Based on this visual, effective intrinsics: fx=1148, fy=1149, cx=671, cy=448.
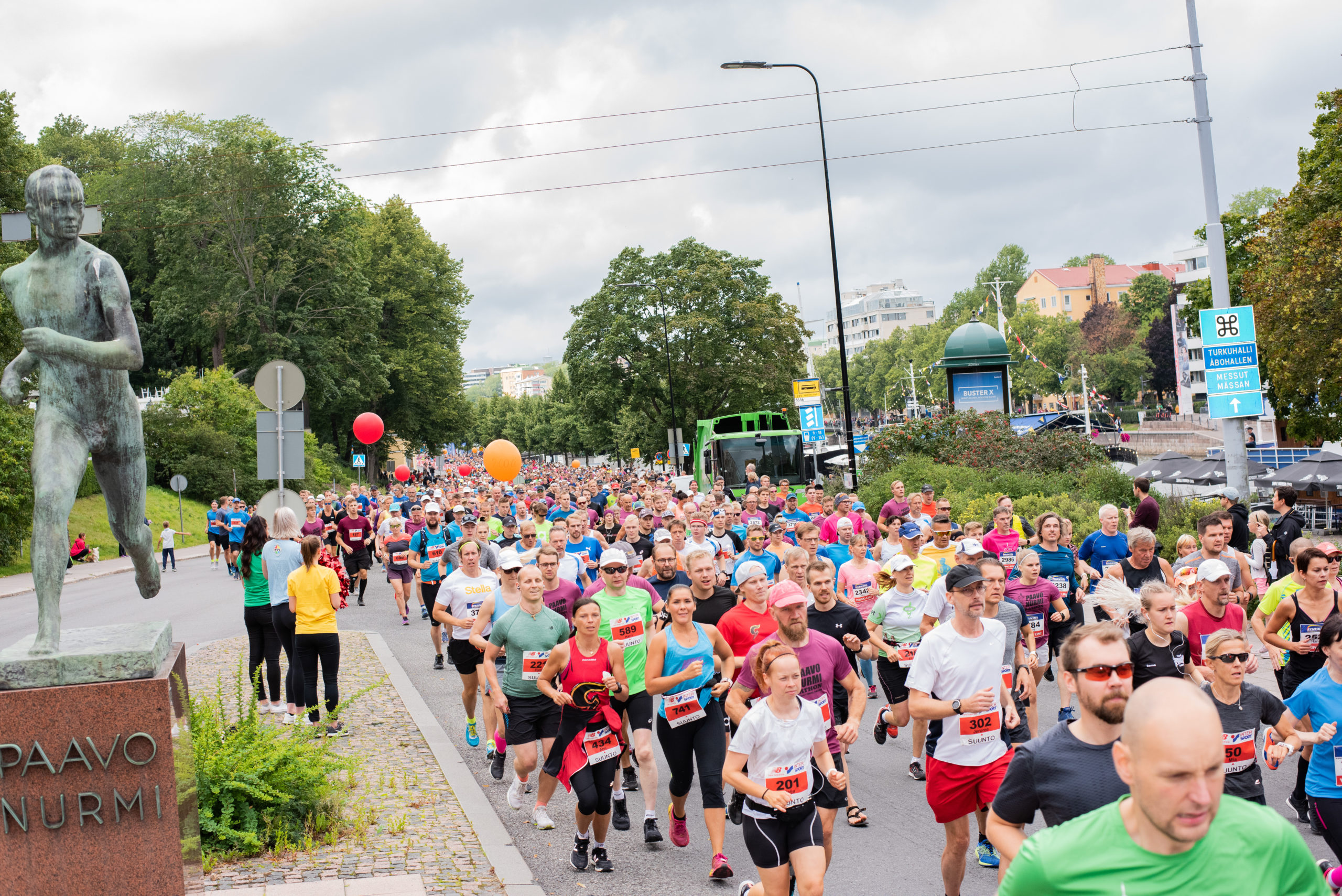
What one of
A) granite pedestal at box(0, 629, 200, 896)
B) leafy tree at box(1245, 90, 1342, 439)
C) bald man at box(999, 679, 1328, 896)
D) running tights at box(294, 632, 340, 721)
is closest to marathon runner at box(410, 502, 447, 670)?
running tights at box(294, 632, 340, 721)

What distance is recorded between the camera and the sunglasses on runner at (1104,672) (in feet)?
13.3

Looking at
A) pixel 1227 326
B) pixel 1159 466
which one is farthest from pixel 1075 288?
pixel 1227 326

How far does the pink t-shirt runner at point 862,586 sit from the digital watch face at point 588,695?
4.07 meters

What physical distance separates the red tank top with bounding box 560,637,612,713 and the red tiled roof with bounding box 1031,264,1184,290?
6115 inches

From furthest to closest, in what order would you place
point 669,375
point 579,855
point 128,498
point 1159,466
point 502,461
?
point 669,375 < point 1159,466 < point 502,461 < point 579,855 < point 128,498

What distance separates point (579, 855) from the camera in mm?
6902

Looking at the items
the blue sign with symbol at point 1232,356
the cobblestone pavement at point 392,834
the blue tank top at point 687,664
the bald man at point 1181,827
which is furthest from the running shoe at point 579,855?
the blue sign with symbol at point 1232,356

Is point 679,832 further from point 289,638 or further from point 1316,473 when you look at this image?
point 1316,473

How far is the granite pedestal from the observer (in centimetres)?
526

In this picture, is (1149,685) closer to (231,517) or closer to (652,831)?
(652,831)

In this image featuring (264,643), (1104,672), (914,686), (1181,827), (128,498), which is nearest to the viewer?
(1181,827)

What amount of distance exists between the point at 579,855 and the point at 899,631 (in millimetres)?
3474

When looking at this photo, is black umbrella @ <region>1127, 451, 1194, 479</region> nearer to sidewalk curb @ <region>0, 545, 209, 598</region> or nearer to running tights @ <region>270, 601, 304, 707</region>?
sidewalk curb @ <region>0, 545, 209, 598</region>

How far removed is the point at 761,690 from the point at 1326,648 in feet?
9.17
